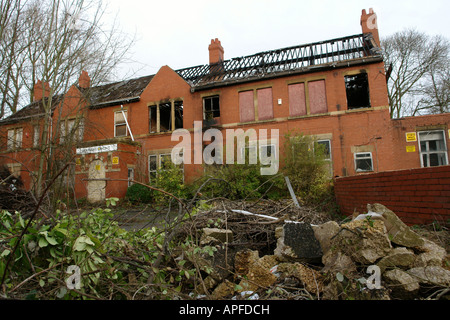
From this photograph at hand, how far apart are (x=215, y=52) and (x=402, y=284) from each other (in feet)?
59.6

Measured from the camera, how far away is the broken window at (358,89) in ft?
47.5

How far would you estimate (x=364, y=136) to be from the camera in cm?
1345

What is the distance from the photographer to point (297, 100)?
49.0 ft

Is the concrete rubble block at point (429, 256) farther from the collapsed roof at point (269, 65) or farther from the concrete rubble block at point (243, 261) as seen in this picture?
the collapsed roof at point (269, 65)

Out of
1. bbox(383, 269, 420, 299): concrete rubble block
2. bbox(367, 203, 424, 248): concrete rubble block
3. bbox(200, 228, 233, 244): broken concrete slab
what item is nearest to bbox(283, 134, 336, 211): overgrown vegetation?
bbox(367, 203, 424, 248): concrete rubble block

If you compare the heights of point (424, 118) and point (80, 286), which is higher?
point (424, 118)

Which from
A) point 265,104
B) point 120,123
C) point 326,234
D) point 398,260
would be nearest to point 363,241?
point 398,260

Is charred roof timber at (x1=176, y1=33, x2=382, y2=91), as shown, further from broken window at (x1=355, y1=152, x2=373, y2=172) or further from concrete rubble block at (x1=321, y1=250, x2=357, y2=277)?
concrete rubble block at (x1=321, y1=250, x2=357, y2=277)

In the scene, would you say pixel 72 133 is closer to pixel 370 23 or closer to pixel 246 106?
pixel 246 106

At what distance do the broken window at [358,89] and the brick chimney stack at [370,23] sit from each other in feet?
9.40

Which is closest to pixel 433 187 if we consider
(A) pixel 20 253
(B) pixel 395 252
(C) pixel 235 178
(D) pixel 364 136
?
(B) pixel 395 252
